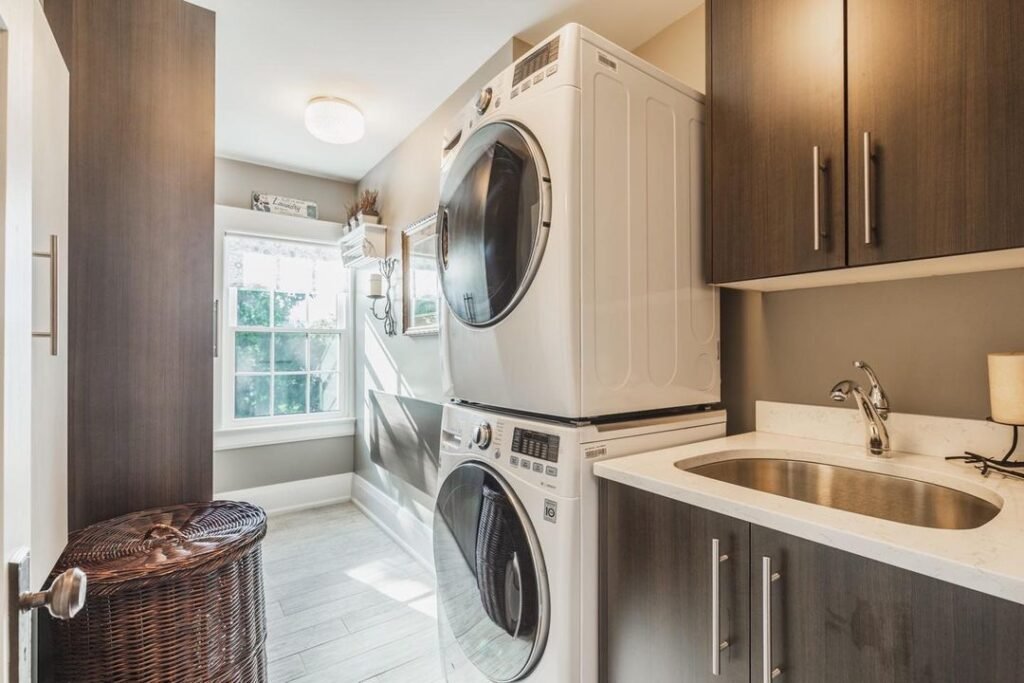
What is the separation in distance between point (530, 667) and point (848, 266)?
1.30 meters

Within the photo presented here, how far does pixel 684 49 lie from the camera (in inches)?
76.0

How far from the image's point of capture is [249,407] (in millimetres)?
3617

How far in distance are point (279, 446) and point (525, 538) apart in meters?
3.03

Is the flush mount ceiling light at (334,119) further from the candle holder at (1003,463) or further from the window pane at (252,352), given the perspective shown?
the candle holder at (1003,463)

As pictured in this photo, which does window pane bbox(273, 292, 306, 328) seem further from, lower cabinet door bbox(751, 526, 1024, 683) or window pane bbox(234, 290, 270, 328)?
lower cabinet door bbox(751, 526, 1024, 683)

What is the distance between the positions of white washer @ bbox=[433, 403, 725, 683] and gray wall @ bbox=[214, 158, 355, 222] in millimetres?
2980

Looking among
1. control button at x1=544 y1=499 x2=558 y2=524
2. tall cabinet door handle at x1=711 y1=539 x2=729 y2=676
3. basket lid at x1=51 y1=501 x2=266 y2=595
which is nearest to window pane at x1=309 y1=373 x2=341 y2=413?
basket lid at x1=51 y1=501 x2=266 y2=595

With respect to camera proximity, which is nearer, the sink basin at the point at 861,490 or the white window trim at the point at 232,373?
the sink basin at the point at 861,490

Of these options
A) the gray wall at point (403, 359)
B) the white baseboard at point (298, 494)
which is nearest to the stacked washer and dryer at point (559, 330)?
the gray wall at point (403, 359)

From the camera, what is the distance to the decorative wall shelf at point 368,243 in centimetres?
334

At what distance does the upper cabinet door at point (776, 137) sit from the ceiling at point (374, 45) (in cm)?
74

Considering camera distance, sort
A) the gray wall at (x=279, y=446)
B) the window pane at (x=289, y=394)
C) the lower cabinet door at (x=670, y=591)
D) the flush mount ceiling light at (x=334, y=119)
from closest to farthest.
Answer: the lower cabinet door at (x=670, y=591)
the flush mount ceiling light at (x=334, y=119)
the gray wall at (x=279, y=446)
the window pane at (x=289, y=394)

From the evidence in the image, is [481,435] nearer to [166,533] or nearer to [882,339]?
[166,533]

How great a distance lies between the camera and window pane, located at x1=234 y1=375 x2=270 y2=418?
11.7ft
